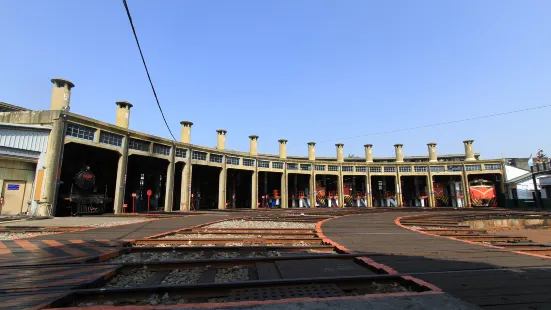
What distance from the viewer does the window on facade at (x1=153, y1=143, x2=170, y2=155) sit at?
2648 cm

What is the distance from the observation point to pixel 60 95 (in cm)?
2070

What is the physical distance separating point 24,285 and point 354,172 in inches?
1739

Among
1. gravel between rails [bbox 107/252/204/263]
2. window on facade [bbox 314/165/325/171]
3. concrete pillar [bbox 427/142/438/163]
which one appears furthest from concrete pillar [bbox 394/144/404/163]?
gravel between rails [bbox 107/252/204/263]

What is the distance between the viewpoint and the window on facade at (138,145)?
24.5 m

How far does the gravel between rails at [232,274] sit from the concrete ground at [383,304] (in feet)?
5.53

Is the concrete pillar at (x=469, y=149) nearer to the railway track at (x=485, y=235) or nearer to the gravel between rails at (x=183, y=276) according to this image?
the railway track at (x=485, y=235)

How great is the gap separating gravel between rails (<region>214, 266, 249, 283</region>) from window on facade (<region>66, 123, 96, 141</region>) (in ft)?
68.2

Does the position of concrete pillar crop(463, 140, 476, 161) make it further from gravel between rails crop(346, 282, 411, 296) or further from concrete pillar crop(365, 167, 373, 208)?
gravel between rails crop(346, 282, 411, 296)

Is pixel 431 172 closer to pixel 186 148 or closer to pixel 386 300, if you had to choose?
pixel 186 148

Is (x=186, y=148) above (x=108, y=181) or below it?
above

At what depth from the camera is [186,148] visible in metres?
29.7

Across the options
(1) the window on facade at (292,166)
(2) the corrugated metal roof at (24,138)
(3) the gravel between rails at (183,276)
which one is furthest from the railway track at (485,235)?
(1) the window on facade at (292,166)

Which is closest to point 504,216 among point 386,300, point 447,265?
point 447,265

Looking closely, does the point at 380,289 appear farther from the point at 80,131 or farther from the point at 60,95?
the point at 60,95
